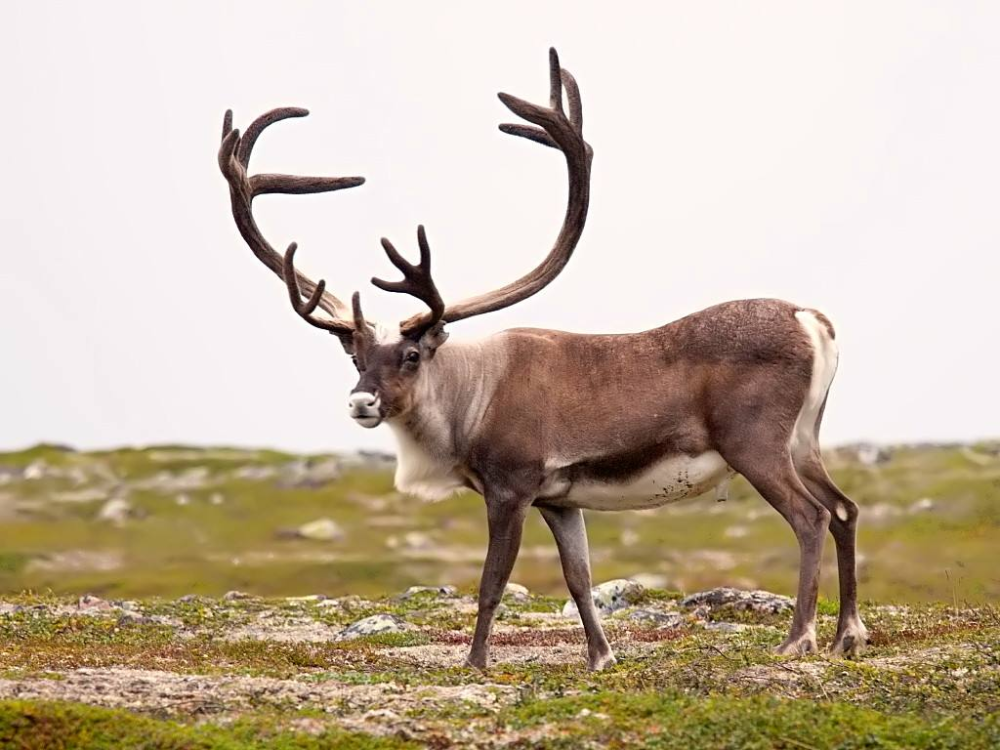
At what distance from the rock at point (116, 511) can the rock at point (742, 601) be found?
5148 centimetres

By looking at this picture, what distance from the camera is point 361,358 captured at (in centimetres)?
1341

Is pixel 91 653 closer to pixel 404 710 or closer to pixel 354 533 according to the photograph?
pixel 404 710

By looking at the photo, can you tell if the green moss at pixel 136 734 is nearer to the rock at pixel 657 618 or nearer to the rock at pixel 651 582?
the rock at pixel 657 618

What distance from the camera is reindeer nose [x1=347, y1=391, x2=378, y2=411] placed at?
42.4 ft

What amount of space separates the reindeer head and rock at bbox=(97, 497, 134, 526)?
53.9 m

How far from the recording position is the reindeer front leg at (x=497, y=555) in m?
13.1

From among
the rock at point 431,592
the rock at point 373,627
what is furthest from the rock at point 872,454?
the rock at point 373,627

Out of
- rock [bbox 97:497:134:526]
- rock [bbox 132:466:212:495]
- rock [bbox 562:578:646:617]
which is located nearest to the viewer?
rock [bbox 562:578:646:617]

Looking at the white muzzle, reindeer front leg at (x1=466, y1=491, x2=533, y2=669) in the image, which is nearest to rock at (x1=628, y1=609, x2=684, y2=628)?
reindeer front leg at (x1=466, y1=491, x2=533, y2=669)

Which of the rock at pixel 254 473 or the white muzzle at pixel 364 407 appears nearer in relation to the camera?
the white muzzle at pixel 364 407

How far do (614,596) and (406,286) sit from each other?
8633mm

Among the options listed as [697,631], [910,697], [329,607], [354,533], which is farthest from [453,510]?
[910,697]

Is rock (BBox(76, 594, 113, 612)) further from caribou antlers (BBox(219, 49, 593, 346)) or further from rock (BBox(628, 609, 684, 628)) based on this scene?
rock (BBox(628, 609, 684, 628))

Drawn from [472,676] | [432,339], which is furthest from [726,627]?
[432,339]
